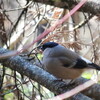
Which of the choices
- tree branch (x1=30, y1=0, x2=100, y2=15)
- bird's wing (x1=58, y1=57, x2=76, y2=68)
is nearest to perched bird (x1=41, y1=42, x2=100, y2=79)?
bird's wing (x1=58, y1=57, x2=76, y2=68)

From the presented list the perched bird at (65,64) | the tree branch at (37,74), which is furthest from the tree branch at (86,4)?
the tree branch at (37,74)

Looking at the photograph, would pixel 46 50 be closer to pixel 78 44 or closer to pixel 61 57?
pixel 61 57

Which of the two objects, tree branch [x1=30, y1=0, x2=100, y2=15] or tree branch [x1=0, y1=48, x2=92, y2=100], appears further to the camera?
tree branch [x1=30, y1=0, x2=100, y2=15]

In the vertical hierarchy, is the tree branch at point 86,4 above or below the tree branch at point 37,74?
above

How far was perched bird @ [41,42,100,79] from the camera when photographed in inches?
63.9

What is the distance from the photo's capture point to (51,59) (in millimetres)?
1643

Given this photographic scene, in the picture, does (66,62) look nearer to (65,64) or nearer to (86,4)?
(65,64)

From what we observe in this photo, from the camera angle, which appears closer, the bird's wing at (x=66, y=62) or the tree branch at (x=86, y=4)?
the bird's wing at (x=66, y=62)

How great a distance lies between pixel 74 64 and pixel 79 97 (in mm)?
292

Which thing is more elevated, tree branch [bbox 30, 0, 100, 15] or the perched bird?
tree branch [bbox 30, 0, 100, 15]

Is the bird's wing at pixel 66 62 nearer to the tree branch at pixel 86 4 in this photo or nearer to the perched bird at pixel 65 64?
the perched bird at pixel 65 64

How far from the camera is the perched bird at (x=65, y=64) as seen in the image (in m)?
1.62

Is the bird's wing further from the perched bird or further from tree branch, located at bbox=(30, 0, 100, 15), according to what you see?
tree branch, located at bbox=(30, 0, 100, 15)

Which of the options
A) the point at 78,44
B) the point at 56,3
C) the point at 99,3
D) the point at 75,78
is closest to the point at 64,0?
the point at 56,3
